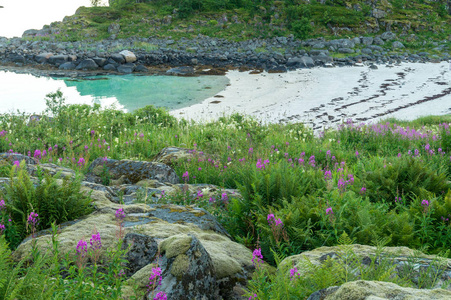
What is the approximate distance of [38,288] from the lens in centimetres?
201

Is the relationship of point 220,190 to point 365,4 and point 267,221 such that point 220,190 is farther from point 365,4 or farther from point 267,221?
point 365,4

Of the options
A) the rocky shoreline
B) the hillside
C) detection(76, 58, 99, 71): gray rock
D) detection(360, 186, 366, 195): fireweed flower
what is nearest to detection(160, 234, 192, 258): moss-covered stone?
detection(360, 186, 366, 195): fireweed flower

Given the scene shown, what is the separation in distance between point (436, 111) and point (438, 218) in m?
17.2

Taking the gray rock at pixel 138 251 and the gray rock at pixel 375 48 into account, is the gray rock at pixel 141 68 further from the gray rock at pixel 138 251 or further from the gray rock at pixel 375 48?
the gray rock at pixel 138 251

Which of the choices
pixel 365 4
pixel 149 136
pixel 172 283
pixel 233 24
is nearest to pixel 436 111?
pixel 149 136

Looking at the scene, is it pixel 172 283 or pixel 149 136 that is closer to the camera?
pixel 172 283

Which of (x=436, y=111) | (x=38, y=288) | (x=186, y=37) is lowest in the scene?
(x=436, y=111)

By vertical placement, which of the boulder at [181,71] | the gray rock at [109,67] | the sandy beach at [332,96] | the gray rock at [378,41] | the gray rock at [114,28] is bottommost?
the sandy beach at [332,96]

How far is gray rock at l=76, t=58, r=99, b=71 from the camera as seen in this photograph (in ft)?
125

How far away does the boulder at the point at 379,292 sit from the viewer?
1.78 m

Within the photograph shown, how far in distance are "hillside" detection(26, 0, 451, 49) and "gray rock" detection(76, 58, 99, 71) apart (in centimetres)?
2401

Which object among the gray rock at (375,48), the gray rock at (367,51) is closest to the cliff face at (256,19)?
the gray rock at (375,48)

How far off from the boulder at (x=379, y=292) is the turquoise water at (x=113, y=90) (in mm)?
20542

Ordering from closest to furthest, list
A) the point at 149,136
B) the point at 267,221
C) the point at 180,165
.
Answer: the point at 267,221
the point at 180,165
the point at 149,136
